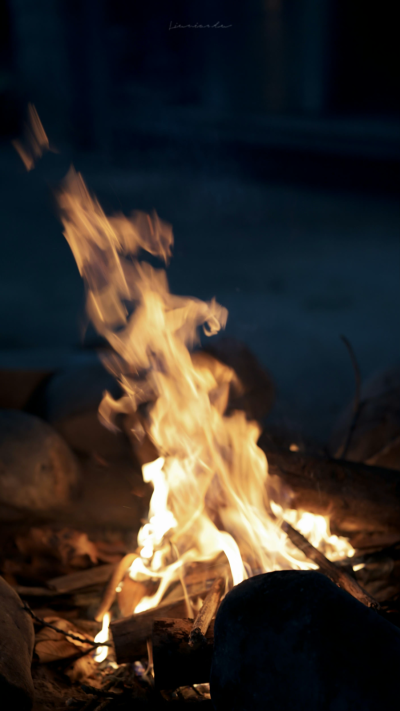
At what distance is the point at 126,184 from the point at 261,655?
12322 millimetres

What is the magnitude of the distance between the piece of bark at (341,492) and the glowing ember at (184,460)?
88 mm

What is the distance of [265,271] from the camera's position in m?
8.70

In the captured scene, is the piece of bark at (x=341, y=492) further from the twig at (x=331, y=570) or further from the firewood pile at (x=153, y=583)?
the twig at (x=331, y=570)

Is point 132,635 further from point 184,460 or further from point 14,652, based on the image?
point 184,460

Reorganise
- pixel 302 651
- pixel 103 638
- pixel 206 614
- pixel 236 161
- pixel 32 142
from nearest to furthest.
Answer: pixel 302 651 < pixel 206 614 < pixel 103 638 < pixel 236 161 < pixel 32 142

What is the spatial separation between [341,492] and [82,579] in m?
1.30

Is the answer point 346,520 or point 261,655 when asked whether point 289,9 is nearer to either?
point 346,520

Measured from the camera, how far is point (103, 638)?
262 cm

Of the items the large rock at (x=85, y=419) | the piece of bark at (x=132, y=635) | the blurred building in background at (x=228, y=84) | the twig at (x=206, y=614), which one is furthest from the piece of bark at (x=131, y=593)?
the blurred building in background at (x=228, y=84)

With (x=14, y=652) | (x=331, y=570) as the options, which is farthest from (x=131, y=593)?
(x=331, y=570)

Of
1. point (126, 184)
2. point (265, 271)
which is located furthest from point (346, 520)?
point (126, 184)

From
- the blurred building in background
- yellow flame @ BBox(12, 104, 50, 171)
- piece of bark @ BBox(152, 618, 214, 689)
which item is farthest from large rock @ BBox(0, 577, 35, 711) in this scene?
yellow flame @ BBox(12, 104, 50, 171)

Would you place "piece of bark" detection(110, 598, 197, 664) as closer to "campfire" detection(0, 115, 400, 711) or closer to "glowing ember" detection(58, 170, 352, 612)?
"campfire" detection(0, 115, 400, 711)

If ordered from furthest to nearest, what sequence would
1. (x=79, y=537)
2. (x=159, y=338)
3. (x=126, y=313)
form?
(x=126, y=313), (x=159, y=338), (x=79, y=537)
